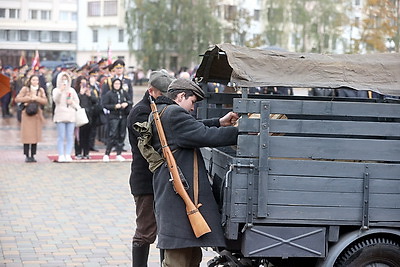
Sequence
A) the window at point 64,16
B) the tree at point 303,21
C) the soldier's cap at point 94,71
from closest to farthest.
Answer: the soldier's cap at point 94,71, the tree at point 303,21, the window at point 64,16

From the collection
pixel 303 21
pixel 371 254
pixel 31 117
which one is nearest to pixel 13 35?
pixel 303 21

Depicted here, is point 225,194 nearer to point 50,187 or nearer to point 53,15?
point 50,187

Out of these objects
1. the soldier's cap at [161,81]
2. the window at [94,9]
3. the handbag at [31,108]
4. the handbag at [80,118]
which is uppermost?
the window at [94,9]

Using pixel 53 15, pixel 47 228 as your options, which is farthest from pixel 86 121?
pixel 53 15

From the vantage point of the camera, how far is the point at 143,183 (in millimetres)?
7020

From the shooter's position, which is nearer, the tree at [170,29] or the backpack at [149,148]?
the backpack at [149,148]

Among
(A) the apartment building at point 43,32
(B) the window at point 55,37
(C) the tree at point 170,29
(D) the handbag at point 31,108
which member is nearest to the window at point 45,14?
(A) the apartment building at point 43,32

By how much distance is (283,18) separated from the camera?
63.6m

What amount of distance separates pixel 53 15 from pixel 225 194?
76.8 meters

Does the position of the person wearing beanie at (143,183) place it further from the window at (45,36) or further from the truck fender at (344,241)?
the window at (45,36)

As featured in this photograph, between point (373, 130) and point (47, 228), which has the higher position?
point (373, 130)

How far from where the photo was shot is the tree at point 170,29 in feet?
194

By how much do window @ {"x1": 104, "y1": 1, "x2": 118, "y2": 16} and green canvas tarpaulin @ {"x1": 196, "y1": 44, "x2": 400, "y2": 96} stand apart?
77165mm

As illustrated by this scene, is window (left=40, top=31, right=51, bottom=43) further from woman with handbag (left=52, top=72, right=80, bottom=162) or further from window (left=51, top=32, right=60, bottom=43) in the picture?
woman with handbag (left=52, top=72, right=80, bottom=162)
